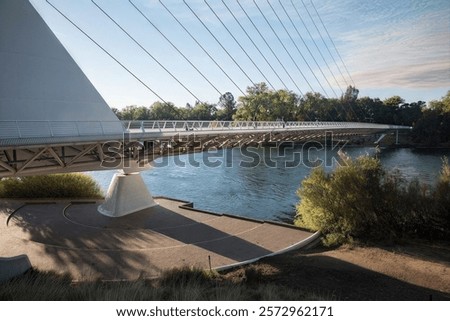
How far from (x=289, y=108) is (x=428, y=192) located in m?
60.3

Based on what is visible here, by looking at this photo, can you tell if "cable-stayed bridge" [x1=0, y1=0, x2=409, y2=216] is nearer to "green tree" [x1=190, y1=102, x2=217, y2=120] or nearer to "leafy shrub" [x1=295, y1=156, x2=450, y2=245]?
"leafy shrub" [x1=295, y1=156, x2=450, y2=245]

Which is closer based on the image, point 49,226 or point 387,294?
point 387,294

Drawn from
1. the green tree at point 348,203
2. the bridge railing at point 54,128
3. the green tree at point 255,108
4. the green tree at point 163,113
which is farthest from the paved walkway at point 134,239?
the green tree at point 255,108

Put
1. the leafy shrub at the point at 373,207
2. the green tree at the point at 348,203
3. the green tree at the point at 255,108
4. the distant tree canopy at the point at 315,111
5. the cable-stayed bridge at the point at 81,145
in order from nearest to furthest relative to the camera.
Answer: the cable-stayed bridge at the point at 81,145, the leafy shrub at the point at 373,207, the green tree at the point at 348,203, the distant tree canopy at the point at 315,111, the green tree at the point at 255,108

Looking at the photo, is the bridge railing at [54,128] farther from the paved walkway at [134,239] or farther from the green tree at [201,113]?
the green tree at [201,113]

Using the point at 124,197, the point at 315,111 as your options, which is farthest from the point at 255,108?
the point at 124,197

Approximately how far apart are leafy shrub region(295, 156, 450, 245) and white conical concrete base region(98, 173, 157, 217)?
8.93 meters

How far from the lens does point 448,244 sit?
13016 millimetres

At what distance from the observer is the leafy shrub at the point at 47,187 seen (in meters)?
21.7

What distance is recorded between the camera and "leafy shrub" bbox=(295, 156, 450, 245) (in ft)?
45.9

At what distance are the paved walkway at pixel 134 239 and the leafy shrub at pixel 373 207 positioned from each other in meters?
1.48

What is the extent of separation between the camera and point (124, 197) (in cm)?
1742

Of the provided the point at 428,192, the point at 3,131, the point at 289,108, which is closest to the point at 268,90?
the point at 289,108
